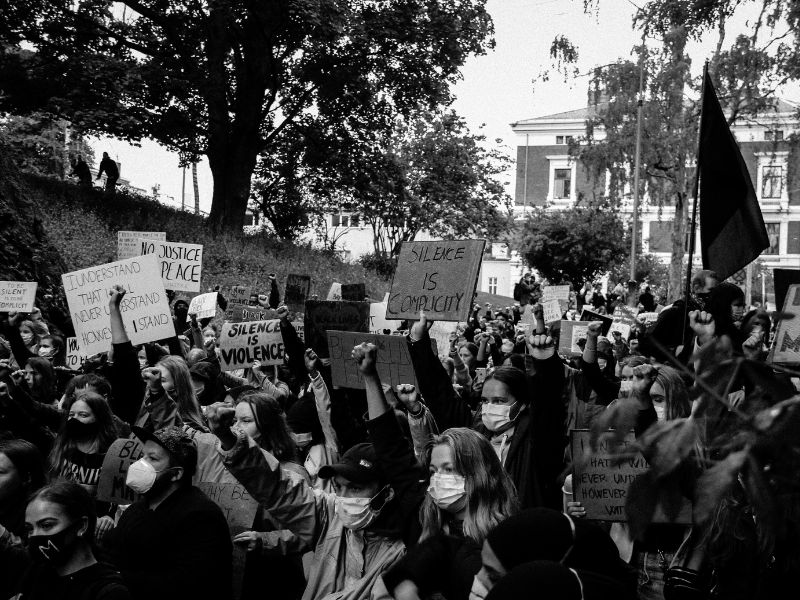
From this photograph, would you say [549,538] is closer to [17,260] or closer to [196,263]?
[196,263]

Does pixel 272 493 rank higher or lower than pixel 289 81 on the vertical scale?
lower

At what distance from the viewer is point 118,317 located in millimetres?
6438

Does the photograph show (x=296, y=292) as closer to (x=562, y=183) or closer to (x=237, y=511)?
(x=237, y=511)

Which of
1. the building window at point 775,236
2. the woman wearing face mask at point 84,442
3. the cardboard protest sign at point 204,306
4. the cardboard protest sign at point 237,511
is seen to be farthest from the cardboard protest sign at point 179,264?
the building window at point 775,236

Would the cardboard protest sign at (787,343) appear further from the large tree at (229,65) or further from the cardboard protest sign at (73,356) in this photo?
the large tree at (229,65)

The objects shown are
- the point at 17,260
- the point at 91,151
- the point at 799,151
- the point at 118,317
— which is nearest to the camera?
Answer: the point at 118,317

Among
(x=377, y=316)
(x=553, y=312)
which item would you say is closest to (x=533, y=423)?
(x=377, y=316)

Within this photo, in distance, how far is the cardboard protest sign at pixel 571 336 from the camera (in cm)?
1036

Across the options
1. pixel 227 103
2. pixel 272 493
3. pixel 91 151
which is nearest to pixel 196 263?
pixel 272 493

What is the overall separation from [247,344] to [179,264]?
3.75 metres

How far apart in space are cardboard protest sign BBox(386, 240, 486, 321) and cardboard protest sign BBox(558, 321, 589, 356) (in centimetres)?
437

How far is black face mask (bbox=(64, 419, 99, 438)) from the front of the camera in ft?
16.8

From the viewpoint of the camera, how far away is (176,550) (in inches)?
152

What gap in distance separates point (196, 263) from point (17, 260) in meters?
5.76
